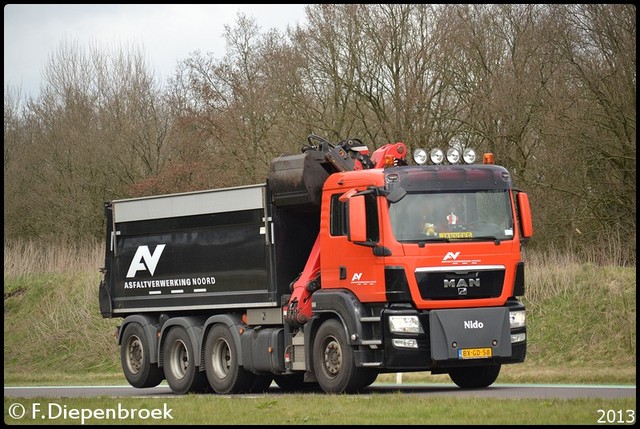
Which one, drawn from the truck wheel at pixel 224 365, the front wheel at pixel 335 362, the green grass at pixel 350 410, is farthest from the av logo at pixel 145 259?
the green grass at pixel 350 410

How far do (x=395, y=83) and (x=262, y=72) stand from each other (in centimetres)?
485

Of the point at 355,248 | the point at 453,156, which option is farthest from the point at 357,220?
the point at 453,156

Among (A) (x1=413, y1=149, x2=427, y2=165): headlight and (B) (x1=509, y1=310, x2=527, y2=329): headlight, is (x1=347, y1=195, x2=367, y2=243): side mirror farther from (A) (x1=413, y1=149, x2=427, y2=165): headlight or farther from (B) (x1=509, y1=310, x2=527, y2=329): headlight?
(B) (x1=509, y1=310, x2=527, y2=329): headlight

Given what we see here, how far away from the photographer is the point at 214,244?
1991 cm

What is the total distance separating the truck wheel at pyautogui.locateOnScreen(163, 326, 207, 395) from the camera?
20.2 metres

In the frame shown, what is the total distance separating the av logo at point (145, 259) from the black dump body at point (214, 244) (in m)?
0.02

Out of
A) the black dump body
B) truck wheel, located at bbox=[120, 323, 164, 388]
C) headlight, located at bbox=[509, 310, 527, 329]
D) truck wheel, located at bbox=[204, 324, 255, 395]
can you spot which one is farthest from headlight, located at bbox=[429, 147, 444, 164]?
truck wheel, located at bbox=[120, 323, 164, 388]

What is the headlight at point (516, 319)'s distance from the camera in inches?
675

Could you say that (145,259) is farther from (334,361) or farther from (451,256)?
(451,256)

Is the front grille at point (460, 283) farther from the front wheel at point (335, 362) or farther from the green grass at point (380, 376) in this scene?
the green grass at point (380, 376)

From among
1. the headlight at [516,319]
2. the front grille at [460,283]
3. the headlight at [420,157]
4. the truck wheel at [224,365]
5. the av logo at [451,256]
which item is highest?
the headlight at [420,157]

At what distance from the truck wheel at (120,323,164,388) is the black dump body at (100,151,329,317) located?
0.43 metres

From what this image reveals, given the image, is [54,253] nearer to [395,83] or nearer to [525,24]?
[395,83]

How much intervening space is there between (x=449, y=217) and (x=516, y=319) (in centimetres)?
181
